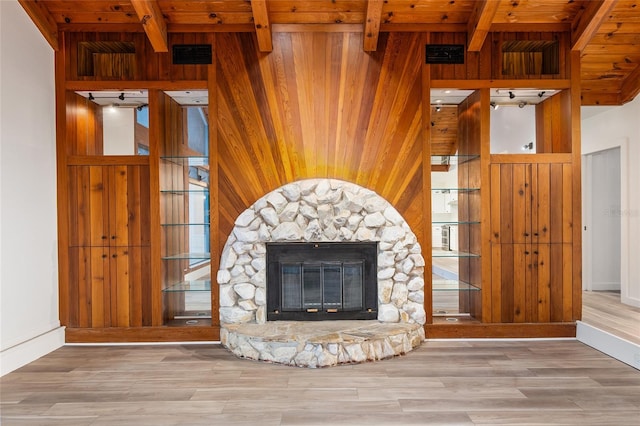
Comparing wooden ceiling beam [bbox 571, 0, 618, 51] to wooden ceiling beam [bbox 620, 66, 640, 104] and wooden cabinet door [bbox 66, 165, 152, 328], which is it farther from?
wooden cabinet door [bbox 66, 165, 152, 328]

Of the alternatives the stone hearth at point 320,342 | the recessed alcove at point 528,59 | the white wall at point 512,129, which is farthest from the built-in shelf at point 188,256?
the recessed alcove at point 528,59

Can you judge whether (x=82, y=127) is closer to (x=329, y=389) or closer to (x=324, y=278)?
(x=324, y=278)

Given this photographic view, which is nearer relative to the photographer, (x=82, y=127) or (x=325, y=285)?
(x=325, y=285)

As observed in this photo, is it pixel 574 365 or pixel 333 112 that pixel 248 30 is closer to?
pixel 333 112

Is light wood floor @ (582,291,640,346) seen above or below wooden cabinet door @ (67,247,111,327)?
below

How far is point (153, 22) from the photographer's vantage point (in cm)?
352

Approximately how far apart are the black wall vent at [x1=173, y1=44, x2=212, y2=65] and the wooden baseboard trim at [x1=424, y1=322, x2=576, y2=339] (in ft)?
11.8

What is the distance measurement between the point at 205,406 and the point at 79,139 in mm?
3222

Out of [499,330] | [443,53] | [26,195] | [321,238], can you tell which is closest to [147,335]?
[26,195]

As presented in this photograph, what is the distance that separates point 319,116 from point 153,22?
1.79m

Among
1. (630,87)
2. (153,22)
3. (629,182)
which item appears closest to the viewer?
(153,22)

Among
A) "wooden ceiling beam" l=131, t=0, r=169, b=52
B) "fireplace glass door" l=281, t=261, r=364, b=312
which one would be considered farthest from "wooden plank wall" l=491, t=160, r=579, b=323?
"wooden ceiling beam" l=131, t=0, r=169, b=52

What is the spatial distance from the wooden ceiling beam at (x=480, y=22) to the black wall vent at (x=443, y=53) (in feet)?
0.34

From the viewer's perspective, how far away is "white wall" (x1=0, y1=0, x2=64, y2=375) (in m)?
3.24
